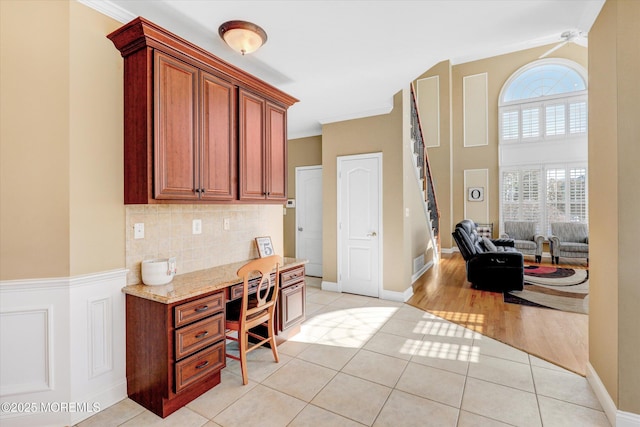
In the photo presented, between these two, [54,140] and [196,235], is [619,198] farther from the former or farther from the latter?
[54,140]

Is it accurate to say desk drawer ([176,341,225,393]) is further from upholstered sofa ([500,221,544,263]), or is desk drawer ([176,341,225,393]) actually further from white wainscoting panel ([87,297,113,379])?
upholstered sofa ([500,221,544,263])

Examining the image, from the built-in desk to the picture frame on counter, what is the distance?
89 centimetres

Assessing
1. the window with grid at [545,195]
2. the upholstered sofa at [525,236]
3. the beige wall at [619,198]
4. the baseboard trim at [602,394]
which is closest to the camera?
the beige wall at [619,198]

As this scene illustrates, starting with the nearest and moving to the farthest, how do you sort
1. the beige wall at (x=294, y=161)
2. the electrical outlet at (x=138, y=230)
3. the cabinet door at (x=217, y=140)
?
1. the electrical outlet at (x=138, y=230)
2. the cabinet door at (x=217, y=140)
3. the beige wall at (x=294, y=161)

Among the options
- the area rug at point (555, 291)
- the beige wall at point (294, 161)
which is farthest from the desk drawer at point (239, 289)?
the area rug at point (555, 291)

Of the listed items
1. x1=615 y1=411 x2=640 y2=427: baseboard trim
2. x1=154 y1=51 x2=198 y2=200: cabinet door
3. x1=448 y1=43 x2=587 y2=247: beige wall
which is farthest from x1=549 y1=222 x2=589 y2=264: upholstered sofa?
x1=154 y1=51 x2=198 y2=200: cabinet door

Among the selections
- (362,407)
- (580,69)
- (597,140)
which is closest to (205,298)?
(362,407)

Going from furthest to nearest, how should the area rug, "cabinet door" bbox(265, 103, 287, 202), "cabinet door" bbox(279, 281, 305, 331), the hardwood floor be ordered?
the area rug < "cabinet door" bbox(265, 103, 287, 202) < "cabinet door" bbox(279, 281, 305, 331) < the hardwood floor

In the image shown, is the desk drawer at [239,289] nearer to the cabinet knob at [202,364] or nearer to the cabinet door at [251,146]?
the cabinet knob at [202,364]

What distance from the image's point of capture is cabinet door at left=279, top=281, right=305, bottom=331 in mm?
3023

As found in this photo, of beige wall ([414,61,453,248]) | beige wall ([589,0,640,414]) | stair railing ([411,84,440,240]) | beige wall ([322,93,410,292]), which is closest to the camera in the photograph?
beige wall ([589,0,640,414])

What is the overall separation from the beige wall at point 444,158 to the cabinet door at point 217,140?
7859mm

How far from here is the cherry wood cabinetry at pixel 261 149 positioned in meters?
2.85

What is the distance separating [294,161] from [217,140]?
3.40 m
